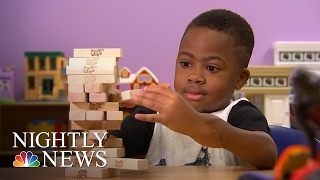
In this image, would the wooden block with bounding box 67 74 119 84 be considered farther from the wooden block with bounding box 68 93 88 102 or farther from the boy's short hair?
the boy's short hair

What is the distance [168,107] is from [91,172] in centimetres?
16

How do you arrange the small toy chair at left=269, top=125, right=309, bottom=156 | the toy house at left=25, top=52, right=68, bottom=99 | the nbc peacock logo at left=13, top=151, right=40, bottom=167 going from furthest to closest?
the toy house at left=25, top=52, right=68, bottom=99 < the small toy chair at left=269, top=125, right=309, bottom=156 < the nbc peacock logo at left=13, top=151, right=40, bottom=167

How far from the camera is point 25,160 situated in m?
0.86

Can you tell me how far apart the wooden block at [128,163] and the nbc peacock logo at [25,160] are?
0.24 meters

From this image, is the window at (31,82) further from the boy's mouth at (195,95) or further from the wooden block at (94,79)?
the wooden block at (94,79)

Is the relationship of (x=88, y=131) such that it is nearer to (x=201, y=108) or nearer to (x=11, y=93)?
(x=201, y=108)

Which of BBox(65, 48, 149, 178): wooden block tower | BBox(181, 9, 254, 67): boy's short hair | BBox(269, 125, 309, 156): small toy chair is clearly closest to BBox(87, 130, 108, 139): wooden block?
BBox(65, 48, 149, 178): wooden block tower

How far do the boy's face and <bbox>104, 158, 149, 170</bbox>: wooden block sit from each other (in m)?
0.35

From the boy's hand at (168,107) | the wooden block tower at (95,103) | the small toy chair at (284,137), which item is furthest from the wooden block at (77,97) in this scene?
the small toy chair at (284,137)

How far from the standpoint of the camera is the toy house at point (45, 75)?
340cm

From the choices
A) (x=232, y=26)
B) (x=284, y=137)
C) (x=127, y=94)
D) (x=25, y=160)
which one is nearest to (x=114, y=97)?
(x=127, y=94)

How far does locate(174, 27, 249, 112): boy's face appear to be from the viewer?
944 mm

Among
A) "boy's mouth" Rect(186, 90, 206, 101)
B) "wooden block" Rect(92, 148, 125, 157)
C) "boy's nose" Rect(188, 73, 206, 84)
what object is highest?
"boy's nose" Rect(188, 73, 206, 84)

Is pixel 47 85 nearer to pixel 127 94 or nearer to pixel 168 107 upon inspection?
pixel 127 94
